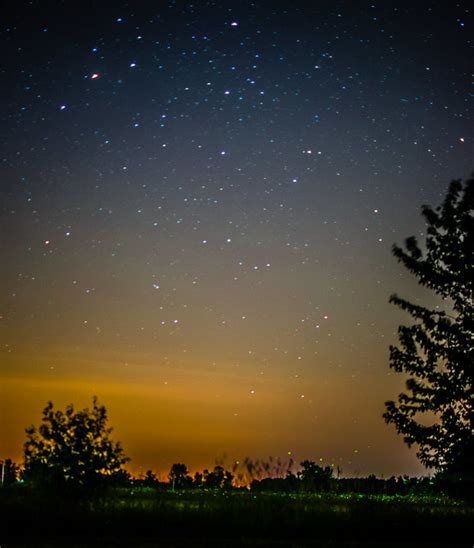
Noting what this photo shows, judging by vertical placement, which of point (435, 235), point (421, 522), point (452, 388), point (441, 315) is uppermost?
point (435, 235)

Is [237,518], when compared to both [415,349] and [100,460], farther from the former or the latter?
[415,349]

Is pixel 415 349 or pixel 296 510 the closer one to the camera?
pixel 296 510

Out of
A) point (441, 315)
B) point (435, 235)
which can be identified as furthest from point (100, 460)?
point (435, 235)

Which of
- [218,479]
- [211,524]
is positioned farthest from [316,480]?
[211,524]

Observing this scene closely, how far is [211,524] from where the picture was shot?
13156mm

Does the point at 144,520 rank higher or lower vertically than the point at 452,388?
lower

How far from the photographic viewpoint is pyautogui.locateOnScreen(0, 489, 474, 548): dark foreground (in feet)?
39.5

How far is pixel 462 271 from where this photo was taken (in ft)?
58.1

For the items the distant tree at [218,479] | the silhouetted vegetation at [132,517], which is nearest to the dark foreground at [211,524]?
the silhouetted vegetation at [132,517]

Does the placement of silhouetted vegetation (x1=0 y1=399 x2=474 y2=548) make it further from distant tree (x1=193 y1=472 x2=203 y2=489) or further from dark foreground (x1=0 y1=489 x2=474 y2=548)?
distant tree (x1=193 y1=472 x2=203 y2=489)

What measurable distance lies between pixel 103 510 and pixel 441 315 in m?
9.47

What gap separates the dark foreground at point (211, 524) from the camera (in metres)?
12.0

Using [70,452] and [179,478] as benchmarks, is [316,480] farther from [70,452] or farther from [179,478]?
[70,452]

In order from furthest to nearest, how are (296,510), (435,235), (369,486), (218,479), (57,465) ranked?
1. (369,486)
2. (218,479)
3. (435,235)
4. (296,510)
5. (57,465)
